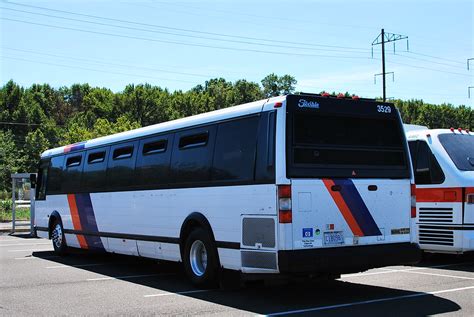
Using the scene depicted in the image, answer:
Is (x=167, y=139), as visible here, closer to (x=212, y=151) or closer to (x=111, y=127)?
(x=212, y=151)

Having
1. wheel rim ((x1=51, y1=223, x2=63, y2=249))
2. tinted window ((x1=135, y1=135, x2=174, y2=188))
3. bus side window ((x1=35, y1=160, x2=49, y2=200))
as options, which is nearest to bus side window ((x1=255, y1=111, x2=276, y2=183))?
tinted window ((x1=135, y1=135, x2=174, y2=188))

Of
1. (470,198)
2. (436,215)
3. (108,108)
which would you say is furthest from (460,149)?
(108,108)

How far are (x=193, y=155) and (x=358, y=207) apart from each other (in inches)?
120

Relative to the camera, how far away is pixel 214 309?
770 cm

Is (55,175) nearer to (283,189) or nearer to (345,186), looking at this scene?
(283,189)

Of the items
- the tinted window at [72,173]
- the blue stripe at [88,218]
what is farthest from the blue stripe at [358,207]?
the tinted window at [72,173]

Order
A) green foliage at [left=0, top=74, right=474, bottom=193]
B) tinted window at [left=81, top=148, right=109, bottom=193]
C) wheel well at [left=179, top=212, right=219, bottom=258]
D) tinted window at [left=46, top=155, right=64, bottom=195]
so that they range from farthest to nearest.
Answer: green foliage at [left=0, top=74, right=474, bottom=193] → tinted window at [left=46, top=155, right=64, bottom=195] → tinted window at [left=81, top=148, right=109, bottom=193] → wheel well at [left=179, top=212, right=219, bottom=258]

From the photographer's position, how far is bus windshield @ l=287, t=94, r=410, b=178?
26.5ft

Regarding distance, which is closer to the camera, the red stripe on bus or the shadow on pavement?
the shadow on pavement

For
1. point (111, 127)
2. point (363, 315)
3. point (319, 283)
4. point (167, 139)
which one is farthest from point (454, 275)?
point (111, 127)

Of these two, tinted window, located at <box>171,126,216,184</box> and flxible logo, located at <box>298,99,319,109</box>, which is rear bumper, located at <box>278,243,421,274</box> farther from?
tinted window, located at <box>171,126,216,184</box>

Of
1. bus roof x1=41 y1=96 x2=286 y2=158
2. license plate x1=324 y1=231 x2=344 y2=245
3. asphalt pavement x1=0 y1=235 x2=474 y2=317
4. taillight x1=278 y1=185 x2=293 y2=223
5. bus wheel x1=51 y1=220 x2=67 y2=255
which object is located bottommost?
asphalt pavement x1=0 y1=235 x2=474 y2=317

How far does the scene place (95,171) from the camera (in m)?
13.4

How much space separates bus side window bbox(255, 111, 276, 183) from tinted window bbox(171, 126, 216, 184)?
135 cm
